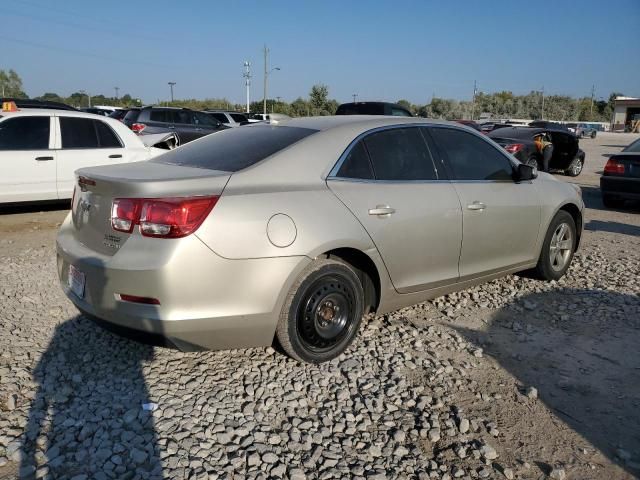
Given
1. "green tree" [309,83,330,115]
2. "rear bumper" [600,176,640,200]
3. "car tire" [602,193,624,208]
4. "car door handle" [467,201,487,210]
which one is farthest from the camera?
"green tree" [309,83,330,115]

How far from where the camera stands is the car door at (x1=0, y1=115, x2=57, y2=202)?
24.8ft

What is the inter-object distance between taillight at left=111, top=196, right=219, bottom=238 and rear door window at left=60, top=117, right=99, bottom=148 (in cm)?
582

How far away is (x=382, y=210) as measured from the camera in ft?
12.0

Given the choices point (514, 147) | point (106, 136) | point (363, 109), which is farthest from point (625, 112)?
point (106, 136)

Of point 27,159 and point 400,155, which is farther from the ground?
point 400,155

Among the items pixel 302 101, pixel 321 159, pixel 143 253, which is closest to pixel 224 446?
pixel 143 253

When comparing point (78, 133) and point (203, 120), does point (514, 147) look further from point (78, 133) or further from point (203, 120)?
point (78, 133)

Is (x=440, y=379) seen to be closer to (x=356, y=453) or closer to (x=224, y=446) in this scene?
(x=356, y=453)

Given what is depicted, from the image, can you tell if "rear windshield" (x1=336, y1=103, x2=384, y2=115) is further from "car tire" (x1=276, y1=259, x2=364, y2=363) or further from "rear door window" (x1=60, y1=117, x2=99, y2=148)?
"car tire" (x1=276, y1=259, x2=364, y2=363)

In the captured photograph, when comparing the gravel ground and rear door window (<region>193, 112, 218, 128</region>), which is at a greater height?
rear door window (<region>193, 112, 218, 128</region>)

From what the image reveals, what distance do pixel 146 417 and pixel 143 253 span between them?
33.6 inches

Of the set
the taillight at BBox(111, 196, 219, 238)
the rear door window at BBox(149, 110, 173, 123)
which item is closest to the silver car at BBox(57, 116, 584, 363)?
the taillight at BBox(111, 196, 219, 238)

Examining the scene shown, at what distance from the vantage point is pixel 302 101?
209 ft

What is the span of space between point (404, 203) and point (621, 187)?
7727mm
